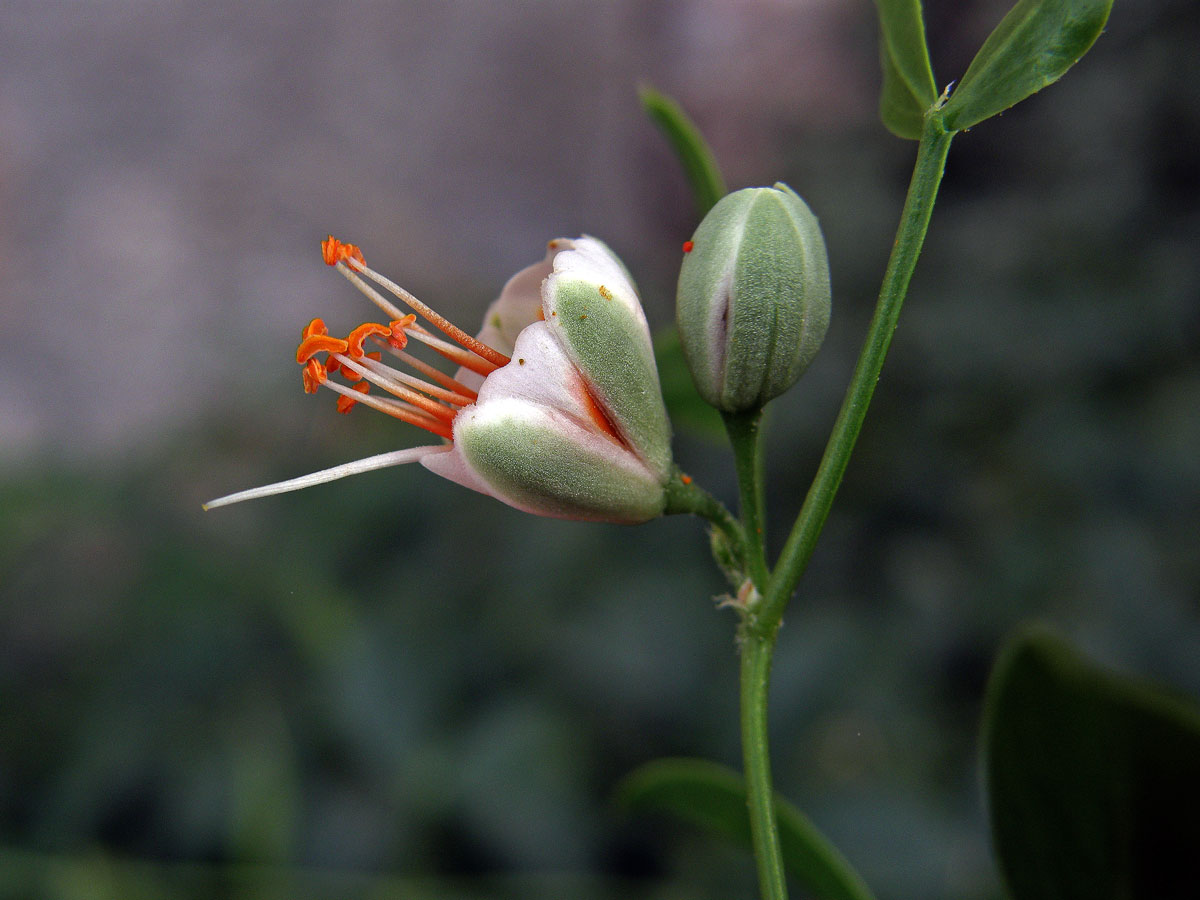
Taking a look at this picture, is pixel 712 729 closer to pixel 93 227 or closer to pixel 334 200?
pixel 334 200

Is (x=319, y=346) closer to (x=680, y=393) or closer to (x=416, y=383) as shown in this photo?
(x=416, y=383)

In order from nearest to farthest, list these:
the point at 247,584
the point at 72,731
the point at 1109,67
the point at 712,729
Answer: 1. the point at 712,729
2. the point at 72,731
3. the point at 247,584
4. the point at 1109,67

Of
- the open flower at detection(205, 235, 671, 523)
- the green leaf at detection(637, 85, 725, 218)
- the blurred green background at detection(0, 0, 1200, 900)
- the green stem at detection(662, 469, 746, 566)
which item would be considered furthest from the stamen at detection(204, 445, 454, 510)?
the blurred green background at detection(0, 0, 1200, 900)

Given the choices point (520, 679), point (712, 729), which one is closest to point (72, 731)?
point (520, 679)

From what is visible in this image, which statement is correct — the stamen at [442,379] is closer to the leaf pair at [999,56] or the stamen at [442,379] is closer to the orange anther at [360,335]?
the orange anther at [360,335]

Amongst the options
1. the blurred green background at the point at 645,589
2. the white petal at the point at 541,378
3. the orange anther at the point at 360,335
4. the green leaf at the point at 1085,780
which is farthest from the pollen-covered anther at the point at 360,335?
the blurred green background at the point at 645,589

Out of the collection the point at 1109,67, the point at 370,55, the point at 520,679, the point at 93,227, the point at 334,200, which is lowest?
the point at 520,679

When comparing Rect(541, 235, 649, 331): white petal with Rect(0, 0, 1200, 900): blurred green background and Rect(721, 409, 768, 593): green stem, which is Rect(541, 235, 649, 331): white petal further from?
Rect(0, 0, 1200, 900): blurred green background
